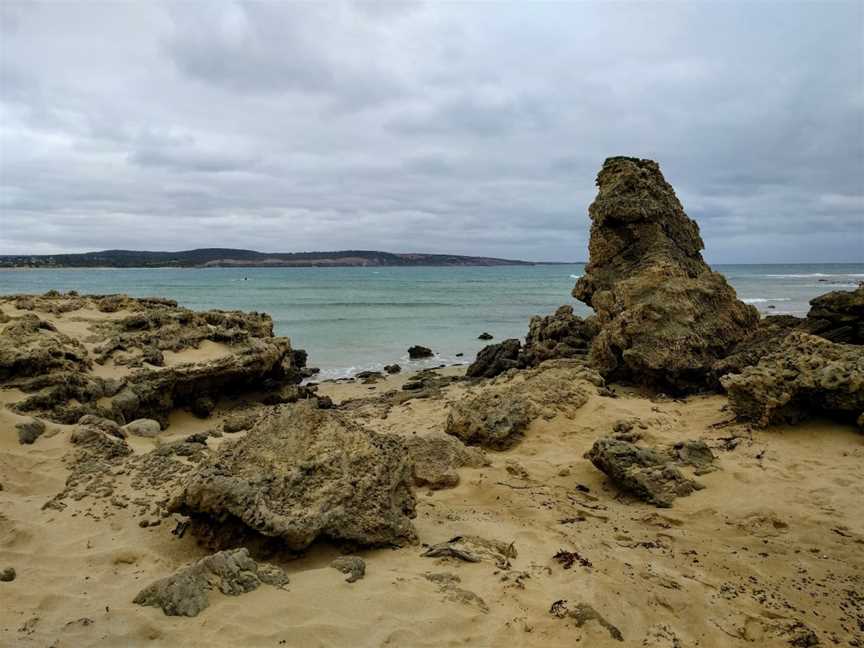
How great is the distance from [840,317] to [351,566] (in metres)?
10.5

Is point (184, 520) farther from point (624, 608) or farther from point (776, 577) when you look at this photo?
point (776, 577)

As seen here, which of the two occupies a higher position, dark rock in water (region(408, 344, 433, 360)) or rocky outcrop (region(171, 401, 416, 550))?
rocky outcrop (region(171, 401, 416, 550))

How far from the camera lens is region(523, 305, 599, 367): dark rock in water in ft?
51.5

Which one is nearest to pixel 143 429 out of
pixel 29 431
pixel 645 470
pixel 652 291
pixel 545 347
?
pixel 29 431

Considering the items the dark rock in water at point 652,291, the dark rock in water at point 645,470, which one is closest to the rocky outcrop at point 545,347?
the dark rock in water at point 652,291

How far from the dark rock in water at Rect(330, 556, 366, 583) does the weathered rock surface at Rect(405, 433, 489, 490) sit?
2.41 m

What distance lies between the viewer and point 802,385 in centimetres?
789

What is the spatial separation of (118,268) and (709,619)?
15613cm

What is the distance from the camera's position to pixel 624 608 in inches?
158

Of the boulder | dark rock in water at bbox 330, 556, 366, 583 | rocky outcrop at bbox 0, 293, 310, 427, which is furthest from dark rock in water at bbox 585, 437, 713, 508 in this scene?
rocky outcrop at bbox 0, 293, 310, 427

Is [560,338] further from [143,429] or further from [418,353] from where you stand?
[143,429]

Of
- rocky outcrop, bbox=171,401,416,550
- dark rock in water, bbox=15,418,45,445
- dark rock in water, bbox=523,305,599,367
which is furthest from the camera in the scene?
dark rock in water, bbox=523,305,599,367

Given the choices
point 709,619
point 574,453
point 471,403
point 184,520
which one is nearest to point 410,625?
point 709,619

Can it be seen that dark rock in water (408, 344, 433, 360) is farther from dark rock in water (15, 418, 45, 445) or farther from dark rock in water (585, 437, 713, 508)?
dark rock in water (15, 418, 45, 445)
